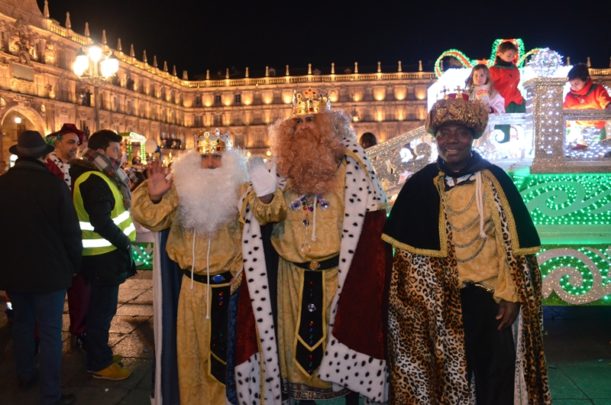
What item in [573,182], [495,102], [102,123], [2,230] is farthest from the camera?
[102,123]

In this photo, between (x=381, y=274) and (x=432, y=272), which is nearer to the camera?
(x=432, y=272)

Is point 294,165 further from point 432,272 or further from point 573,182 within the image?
point 573,182

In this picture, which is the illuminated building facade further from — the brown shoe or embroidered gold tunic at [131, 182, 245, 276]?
embroidered gold tunic at [131, 182, 245, 276]

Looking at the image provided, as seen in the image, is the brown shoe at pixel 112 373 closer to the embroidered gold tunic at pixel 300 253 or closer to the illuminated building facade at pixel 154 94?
the embroidered gold tunic at pixel 300 253

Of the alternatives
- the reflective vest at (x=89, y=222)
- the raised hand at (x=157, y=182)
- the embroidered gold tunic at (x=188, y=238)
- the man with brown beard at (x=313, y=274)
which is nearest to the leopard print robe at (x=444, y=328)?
the man with brown beard at (x=313, y=274)

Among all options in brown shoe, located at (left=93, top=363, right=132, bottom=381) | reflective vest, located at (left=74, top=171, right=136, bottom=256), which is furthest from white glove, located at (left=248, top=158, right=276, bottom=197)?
brown shoe, located at (left=93, top=363, right=132, bottom=381)

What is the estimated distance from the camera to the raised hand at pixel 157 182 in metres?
2.95

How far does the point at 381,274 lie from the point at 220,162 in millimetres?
1270

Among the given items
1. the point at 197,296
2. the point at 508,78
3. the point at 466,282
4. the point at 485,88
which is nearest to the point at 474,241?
the point at 466,282

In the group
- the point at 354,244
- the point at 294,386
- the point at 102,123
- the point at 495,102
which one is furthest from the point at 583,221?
the point at 102,123

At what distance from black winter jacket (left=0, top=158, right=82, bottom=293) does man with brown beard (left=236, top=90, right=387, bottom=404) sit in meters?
1.36

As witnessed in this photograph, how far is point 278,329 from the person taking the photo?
9.63 feet

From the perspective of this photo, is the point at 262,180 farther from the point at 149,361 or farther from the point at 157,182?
the point at 149,361

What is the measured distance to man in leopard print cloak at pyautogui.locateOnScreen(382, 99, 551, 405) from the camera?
252 centimetres
